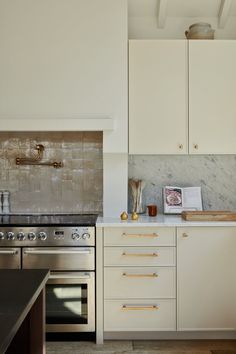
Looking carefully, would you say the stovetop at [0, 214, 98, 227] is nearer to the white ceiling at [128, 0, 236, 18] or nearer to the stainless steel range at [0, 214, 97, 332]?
the stainless steel range at [0, 214, 97, 332]

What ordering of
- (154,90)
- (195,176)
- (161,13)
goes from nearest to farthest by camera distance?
(154,90) → (161,13) → (195,176)

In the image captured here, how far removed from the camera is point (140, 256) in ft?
8.99

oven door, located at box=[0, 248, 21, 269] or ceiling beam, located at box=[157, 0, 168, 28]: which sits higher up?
ceiling beam, located at box=[157, 0, 168, 28]

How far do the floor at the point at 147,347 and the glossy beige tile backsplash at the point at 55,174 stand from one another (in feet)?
3.70

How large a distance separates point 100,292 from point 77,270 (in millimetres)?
234

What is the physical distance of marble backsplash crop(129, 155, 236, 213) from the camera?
134 inches

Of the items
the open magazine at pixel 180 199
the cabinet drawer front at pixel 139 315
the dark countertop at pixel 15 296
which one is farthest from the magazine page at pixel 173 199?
the dark countertop at pixel 15 296

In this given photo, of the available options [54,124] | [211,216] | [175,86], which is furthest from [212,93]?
[54,124]

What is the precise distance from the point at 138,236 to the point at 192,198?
0.80 meters

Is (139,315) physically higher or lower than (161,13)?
lower

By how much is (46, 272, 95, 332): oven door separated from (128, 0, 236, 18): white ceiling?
2.33m

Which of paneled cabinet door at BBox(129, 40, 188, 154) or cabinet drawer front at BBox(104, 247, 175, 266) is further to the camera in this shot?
paneled cabinet door at BBox(129, 40, 188, 154)

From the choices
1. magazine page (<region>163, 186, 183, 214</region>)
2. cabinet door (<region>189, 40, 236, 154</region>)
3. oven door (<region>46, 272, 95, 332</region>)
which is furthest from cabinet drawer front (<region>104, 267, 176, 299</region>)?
cabinet door (<region>189, 40, 236, 154</region>)

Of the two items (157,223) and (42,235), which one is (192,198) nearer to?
(157,223)
